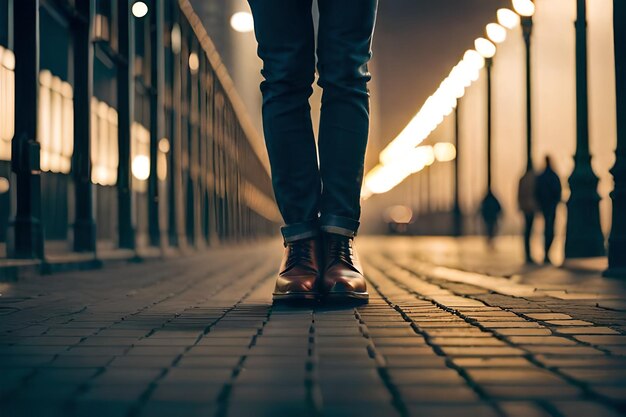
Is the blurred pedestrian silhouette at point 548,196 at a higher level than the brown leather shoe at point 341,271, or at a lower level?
higher

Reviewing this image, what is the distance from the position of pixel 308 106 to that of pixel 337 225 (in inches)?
20.2

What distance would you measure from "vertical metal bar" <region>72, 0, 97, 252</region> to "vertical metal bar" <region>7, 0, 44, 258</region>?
166 centimetres

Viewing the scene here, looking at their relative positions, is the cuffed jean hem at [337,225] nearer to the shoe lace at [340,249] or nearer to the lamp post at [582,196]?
the shoe lace at [340,249]

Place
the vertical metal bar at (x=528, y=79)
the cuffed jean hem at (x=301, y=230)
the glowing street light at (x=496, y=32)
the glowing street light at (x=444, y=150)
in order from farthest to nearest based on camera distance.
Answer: the glowing street light at (x=444, y=150)
the glowing street light at (x=496, y=32)
the vertical metal bar at (x=528, y=79)
the cuffed jean hem at (x=301, y=230)

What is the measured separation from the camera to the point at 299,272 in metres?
3.75

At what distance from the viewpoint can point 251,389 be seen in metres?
1.92

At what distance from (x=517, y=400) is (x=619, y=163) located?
5833 mm

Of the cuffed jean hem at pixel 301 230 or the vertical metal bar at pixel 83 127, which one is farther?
the vertical metal bar at pixel 83 127

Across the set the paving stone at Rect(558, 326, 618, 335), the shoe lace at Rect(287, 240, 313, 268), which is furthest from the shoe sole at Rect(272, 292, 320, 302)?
the paving stone at Rect(558, 326, 618, 335)

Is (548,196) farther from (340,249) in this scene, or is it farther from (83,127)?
(340,249)

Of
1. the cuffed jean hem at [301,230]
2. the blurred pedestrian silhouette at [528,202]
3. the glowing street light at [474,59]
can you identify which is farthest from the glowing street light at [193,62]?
the cuffed jean hem at [301,230]

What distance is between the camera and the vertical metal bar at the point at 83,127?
27.2 feet

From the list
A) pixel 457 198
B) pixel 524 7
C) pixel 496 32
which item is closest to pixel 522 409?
pixel 524 7

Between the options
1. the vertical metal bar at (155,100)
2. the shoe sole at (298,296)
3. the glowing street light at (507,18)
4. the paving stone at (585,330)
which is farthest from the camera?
the glowing street light at (507,18)
